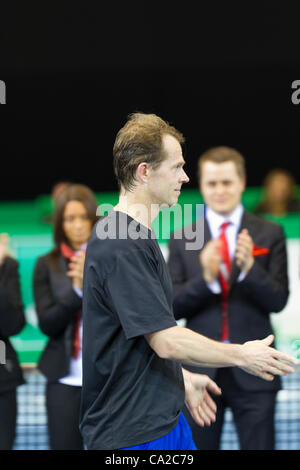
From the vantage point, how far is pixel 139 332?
1.83 m

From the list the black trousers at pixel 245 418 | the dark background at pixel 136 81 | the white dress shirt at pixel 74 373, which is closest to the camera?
the black trousers at pixel 245 418

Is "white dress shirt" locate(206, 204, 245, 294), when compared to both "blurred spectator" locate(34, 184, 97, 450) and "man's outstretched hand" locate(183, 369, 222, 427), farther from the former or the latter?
"man's outstretched hand" locate(183, 369, 222, 427)

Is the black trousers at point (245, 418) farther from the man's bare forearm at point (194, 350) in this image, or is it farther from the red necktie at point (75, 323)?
the man's bare forearm at point (194, 350)

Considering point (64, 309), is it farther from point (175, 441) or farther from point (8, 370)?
point (175, 441)

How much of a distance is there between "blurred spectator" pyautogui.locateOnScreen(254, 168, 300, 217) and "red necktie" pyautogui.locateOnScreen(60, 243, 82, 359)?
155 inches

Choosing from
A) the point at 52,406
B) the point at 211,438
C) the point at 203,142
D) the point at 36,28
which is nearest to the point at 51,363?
the point at 52,406

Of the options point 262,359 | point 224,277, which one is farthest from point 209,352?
point 224,277

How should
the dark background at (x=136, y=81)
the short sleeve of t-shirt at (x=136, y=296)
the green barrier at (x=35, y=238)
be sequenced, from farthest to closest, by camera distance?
the dark background at (x=136, y=81)
the green barrier at (x=35, y=238)
the short sleeve of t-shirt at (x=136, y=296)

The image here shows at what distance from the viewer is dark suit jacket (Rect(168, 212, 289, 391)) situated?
296 centimetres

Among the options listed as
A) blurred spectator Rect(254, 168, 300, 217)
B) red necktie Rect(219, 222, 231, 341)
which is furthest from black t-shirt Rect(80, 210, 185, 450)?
blurred spectator Rect(254, 168, 300, 217)

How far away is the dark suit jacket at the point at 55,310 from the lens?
3.08m

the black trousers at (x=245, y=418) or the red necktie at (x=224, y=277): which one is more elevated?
the red necktie at (x=224, y=277)

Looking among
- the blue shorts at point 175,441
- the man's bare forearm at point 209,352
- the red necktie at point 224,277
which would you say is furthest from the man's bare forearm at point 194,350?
the red necktie at point 224,277

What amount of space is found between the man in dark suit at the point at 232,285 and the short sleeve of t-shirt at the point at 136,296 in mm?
1096
